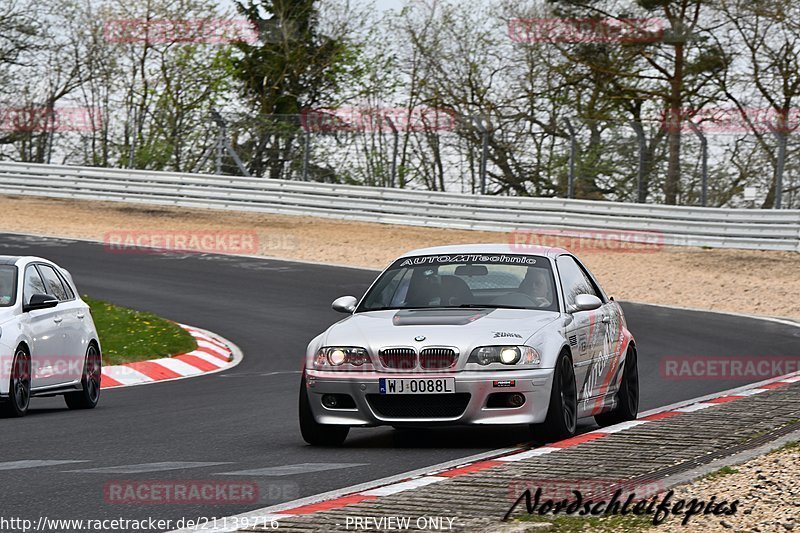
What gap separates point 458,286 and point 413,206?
23.9 meters

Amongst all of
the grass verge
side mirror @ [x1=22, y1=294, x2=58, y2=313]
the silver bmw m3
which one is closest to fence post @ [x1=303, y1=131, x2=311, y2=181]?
the grass verge

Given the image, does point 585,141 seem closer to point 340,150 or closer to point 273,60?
point 340,150

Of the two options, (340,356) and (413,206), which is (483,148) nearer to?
(413,206)

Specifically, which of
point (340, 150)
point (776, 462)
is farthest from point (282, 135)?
point (776, 462)

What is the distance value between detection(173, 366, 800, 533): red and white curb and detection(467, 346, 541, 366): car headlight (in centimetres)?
57

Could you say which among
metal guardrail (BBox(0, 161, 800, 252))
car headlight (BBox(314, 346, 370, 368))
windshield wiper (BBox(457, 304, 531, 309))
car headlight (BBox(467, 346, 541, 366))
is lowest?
car headlight (BBox(314, 346, 370, 368))

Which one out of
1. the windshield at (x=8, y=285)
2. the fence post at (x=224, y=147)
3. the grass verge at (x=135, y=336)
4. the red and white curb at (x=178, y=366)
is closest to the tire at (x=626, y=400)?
the windshield at (x=8, y=285)

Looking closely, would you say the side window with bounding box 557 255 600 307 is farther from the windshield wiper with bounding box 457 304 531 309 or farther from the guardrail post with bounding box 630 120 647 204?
the guardrail post with bounding box 630 120 647 204

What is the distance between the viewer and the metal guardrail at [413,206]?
29953 millimetres

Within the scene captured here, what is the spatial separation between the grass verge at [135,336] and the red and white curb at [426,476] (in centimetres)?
734

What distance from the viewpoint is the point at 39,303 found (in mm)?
12008

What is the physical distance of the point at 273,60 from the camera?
49938 millimetres

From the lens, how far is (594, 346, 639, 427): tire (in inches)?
424

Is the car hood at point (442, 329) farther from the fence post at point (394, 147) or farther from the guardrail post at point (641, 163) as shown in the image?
the fence post at point (394, 147)
